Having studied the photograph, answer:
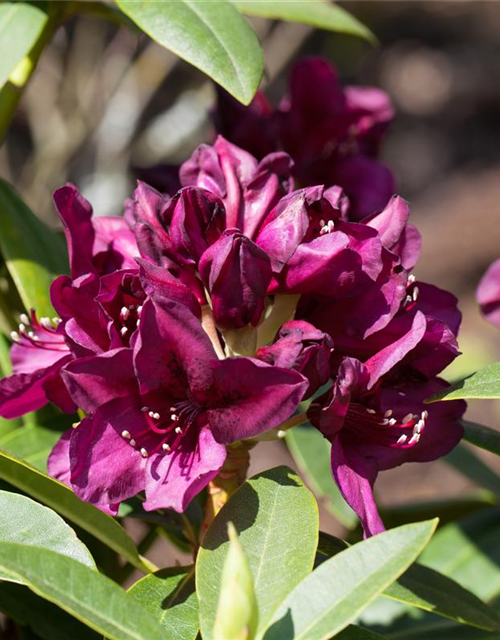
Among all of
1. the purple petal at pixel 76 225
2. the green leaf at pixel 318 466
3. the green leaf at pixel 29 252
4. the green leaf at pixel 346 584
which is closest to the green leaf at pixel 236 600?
the green leaf at pixel 346 584

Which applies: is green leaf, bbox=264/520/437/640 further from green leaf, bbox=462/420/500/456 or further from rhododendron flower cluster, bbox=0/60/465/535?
green leaf, bbox=462/420/500/456

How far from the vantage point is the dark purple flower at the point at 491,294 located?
4.48 feet

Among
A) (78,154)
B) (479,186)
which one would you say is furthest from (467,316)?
(78,154)

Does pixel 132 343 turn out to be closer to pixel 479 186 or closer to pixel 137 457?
pixel 137 457

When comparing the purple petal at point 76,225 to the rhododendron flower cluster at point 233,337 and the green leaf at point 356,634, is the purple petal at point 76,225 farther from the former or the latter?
the green leaf at point 356,634

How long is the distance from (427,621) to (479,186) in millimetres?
4643

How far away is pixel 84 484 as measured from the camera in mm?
876

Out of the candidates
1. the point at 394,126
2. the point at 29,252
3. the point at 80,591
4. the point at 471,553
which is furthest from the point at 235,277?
the point at 394,126

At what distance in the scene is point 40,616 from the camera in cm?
116

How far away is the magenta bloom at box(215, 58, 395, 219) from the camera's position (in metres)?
1.44

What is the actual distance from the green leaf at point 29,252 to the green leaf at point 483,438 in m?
0.52

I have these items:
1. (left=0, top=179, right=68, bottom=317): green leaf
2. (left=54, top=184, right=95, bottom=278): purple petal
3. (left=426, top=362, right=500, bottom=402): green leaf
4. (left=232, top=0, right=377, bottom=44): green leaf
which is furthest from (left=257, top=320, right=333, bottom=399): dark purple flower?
(left=232, top=0, right=377, bottom=44): green leaf

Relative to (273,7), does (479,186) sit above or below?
below

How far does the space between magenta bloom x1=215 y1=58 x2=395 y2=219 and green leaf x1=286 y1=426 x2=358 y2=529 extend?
355mm
